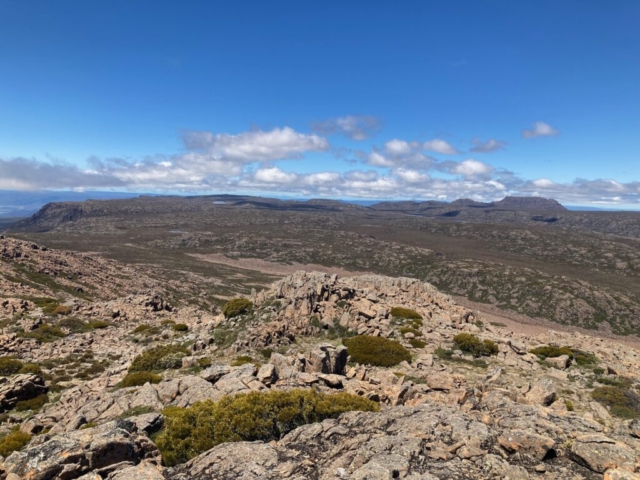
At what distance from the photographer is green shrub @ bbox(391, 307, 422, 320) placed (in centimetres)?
3281

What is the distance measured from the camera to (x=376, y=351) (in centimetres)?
2464

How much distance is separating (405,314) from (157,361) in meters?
21.4

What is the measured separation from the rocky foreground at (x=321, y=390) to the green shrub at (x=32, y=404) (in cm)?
7

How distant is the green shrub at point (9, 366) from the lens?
25.2 m

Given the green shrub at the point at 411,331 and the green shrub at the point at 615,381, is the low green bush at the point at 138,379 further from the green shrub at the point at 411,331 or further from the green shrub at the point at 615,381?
the green shrub at the point at 615,381

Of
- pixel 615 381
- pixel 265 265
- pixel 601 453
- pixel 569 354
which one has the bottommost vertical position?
pixel 265 265

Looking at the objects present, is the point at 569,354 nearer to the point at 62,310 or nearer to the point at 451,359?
the point at 451,359

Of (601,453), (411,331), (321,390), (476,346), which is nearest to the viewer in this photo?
(601,453)

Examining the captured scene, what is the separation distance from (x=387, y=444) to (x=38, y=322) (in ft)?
129

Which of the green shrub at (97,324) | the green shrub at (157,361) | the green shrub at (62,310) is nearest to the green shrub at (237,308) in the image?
the green shrub at (157,361)

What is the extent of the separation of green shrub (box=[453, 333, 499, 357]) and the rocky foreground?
0.85 feet

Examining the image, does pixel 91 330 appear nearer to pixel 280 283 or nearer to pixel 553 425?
pixel 280 283

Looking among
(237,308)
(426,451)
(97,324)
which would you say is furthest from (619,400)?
(97,324)

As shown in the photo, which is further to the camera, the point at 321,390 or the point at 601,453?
the point at 321,390
